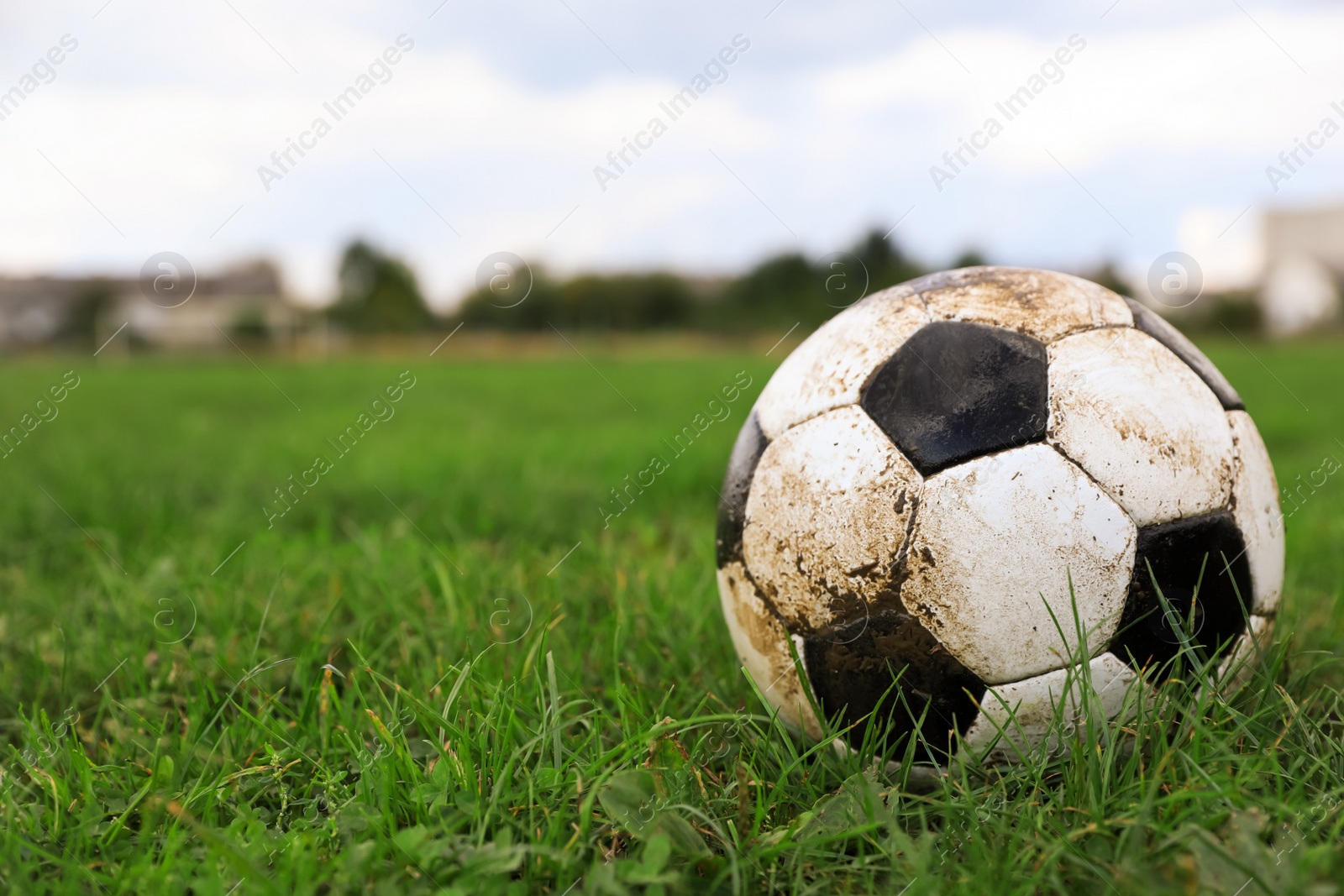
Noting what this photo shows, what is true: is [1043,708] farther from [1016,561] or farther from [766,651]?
[766,651]

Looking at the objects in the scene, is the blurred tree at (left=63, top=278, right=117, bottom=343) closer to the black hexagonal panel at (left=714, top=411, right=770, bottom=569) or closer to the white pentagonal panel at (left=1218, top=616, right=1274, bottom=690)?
the black hexagonal panel at (left=714, top=411, right=770, bottom=569)

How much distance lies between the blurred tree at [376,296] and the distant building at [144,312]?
320cm

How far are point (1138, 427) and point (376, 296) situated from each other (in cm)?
5226

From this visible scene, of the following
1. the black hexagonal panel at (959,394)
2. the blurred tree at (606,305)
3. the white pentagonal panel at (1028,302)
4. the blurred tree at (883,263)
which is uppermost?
the white pentagonal panel at (1028,302)

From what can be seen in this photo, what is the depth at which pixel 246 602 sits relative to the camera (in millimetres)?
2820

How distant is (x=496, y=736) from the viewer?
1.78 m

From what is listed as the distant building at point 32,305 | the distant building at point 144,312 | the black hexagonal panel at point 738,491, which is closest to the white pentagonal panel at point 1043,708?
the black hexagonal panel at point 738,491

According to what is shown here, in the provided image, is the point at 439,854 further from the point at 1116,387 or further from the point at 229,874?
the point at 1116,387

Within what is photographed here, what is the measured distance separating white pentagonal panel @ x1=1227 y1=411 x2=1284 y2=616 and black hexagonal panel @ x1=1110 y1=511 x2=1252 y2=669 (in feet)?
0.15

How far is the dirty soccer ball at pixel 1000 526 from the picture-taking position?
1689 millimetres

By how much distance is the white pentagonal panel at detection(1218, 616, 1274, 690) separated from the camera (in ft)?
6.05

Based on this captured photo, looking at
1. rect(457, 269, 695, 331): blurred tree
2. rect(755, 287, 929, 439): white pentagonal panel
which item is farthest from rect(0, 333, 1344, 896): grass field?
rect(457, 269, 695, 331): blurred tree

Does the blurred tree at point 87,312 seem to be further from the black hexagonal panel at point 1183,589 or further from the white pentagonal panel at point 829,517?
the black hexagonal panel at point 1183,589

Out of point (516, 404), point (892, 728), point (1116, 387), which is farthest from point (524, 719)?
point (516, 404)
